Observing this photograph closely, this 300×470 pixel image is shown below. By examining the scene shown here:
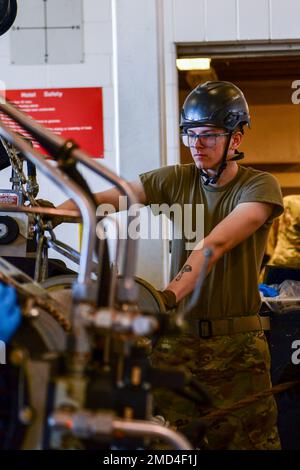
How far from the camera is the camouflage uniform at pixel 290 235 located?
609cm

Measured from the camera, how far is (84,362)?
1604 millimetres

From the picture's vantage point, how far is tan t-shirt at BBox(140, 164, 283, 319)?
3.18 meters

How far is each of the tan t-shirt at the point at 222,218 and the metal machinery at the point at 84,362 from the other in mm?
1321

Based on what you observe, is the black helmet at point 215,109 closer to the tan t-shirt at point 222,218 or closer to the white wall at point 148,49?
the tan t-shirt at point 222,218

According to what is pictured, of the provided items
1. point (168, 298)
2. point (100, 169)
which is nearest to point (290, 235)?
point (168, 298)

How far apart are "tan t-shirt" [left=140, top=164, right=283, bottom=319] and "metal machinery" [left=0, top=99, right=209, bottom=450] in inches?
52.0

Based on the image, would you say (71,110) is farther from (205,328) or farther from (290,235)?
(205,328)

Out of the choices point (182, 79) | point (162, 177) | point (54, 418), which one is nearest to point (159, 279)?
point (162, 177)

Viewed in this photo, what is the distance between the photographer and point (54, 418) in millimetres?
1535

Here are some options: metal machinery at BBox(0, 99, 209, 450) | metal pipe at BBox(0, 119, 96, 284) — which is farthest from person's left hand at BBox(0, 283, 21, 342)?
metal pipe at BBox(0, 119, 96, 284)

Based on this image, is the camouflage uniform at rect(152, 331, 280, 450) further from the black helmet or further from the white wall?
the white wall

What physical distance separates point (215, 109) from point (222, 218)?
1.22ft
